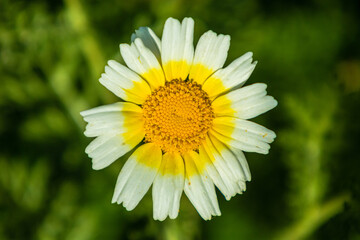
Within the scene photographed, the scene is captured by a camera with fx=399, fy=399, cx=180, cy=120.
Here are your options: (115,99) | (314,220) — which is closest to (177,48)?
(115,99)

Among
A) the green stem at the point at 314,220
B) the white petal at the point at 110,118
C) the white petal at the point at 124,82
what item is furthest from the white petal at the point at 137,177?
the green stem at the point at 314,220

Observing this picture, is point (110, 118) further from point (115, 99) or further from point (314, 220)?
point (314, 220)

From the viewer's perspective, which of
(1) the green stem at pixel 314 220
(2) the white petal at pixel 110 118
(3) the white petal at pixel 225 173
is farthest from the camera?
(1) the green stem at pixel 314 220

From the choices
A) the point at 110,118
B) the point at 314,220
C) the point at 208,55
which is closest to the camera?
the point at 110,118

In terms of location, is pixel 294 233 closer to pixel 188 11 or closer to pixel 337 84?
pixel 337 84

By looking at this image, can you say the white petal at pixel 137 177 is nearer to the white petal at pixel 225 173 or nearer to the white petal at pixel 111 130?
the white petal at pixel 111 130

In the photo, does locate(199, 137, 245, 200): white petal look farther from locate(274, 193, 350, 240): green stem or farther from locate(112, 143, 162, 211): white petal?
locate(274, 193, 350, 240): green stem
